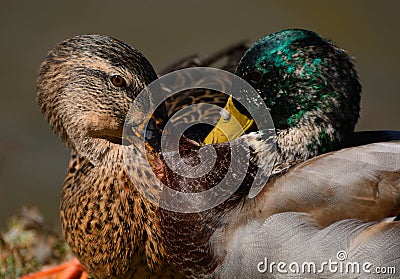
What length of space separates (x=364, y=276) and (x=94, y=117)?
1439mm

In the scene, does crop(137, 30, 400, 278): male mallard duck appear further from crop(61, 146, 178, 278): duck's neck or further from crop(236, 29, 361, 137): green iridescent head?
crop(61, 146, 178, 278): duck's neck

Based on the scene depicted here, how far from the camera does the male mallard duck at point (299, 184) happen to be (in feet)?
11.5

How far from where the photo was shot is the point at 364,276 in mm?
3449

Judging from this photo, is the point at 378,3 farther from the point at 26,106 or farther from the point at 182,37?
the point at 26,106

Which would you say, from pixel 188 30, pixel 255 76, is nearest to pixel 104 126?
pixel 255 76

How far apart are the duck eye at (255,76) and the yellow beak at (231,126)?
148 mm

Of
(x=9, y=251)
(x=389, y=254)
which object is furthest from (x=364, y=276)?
(x=9, y=251)

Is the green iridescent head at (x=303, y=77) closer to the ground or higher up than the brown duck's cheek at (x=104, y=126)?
higher up

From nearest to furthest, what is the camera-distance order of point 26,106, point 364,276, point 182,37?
point 364,276 < point 26,106 < point 182,37

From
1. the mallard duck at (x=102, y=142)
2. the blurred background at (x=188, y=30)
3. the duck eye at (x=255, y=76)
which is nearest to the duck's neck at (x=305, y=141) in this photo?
the duck eye at (x=255, y=76)

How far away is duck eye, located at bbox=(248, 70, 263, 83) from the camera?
3854mm

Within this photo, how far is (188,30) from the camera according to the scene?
9.00 m

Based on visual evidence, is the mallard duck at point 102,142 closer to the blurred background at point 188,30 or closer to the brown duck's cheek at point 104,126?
the brown duck's cheek at point 104,126

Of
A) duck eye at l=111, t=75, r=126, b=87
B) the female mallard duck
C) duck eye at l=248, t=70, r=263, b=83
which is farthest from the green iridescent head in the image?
duck eye at l=111, t=75, r=126, b=87
